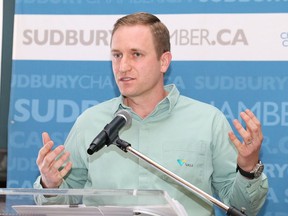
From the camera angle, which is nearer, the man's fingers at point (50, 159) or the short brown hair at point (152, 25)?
the man's fingers at point (50, 159)

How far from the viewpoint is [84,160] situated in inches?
93.5

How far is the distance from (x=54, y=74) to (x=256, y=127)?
137cm

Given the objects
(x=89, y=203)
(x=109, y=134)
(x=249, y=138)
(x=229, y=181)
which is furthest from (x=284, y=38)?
(x=89, y=203)

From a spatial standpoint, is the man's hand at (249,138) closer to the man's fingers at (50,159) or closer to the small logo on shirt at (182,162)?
the small logo on shirt at (182,162)

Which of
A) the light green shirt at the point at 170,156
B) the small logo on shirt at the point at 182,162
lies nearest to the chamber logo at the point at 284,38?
the light green shirt at the point at 170,156

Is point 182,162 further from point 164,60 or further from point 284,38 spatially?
point 284,38

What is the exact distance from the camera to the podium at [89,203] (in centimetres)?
142

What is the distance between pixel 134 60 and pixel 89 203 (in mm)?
970

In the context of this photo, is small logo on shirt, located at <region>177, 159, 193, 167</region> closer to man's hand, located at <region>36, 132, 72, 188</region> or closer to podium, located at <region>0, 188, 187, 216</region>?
man's hand, located at <region>36, 132, 72, 188</region>

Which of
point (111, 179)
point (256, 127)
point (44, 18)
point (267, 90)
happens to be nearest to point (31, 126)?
point (44, 18)

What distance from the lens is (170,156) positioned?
7.60ft

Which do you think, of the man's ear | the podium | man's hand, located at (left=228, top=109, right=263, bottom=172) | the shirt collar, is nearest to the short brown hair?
the man's ear

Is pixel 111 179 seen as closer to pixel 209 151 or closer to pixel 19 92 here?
pixel 209 151

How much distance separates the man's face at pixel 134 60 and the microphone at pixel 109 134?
1.87ft
